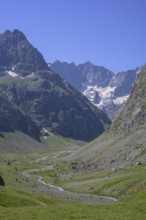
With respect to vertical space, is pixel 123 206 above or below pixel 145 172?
below

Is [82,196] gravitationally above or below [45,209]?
above

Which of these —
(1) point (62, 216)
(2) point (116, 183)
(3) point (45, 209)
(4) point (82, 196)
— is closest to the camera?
(1) point (62, 216)

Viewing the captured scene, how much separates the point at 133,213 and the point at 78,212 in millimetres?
7113

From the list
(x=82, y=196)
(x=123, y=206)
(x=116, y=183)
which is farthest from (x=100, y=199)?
(x=123, y=206)

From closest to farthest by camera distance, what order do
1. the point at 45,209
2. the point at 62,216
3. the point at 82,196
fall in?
1. the point at 62,216
2. the point at 45,209
3. the point at 82,196

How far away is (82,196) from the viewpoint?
6496 inches

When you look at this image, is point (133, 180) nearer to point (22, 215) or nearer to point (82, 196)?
point (82, 196)

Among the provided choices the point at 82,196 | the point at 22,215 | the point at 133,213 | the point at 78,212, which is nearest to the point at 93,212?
the point at 78,212

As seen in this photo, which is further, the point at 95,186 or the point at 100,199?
the point at 95,186

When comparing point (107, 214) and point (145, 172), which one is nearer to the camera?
point (107, 214)

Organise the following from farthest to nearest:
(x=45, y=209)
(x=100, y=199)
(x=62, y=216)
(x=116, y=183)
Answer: (x=116, y=183)
(x=100, y=199)
(x=45, y=209)
(x=62, y=216)

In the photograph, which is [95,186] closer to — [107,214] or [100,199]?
[100,199]

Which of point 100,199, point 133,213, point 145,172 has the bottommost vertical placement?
point 133,213

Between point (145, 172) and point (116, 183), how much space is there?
13.8 meters
